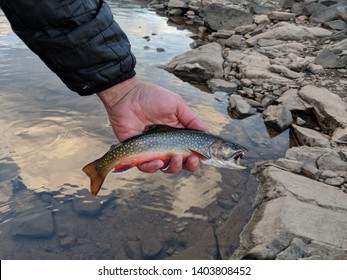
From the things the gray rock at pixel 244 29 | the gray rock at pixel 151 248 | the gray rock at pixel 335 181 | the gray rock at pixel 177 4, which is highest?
the gray rock at pixel 335 181

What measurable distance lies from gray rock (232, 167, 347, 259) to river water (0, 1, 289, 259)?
1.12 ft

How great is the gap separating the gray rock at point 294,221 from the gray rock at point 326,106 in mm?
2519

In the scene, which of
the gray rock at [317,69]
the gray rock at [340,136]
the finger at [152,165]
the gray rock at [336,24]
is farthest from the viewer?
the gray rock at [336,24]

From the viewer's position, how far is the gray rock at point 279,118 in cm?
761

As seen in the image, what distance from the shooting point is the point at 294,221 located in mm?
4195

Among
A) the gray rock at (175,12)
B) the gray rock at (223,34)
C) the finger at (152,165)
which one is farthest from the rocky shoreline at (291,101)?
the gray rock at (175,12)

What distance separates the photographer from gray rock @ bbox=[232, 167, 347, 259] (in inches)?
150

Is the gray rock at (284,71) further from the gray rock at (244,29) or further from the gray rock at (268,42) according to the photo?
the gray rock at (244,29)

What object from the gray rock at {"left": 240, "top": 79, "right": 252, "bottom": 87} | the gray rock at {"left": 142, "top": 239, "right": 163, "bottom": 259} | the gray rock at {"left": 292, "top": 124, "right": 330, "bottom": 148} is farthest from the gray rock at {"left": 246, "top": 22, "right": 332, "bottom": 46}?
the gray rock at {"left": 142, "top": 239, "right": 163, "bottom": 259}

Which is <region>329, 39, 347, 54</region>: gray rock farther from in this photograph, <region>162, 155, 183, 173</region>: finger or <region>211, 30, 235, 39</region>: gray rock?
<region>162, 155, 183, 173</region>: finger

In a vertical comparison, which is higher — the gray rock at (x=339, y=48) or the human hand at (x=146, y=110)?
the human hand at (x=146, y=110)

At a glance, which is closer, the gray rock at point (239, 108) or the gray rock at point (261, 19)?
the gray rock at point (239, 108)

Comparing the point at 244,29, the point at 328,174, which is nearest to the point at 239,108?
the point at 328,174

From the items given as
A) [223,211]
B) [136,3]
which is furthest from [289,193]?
[136,3]
